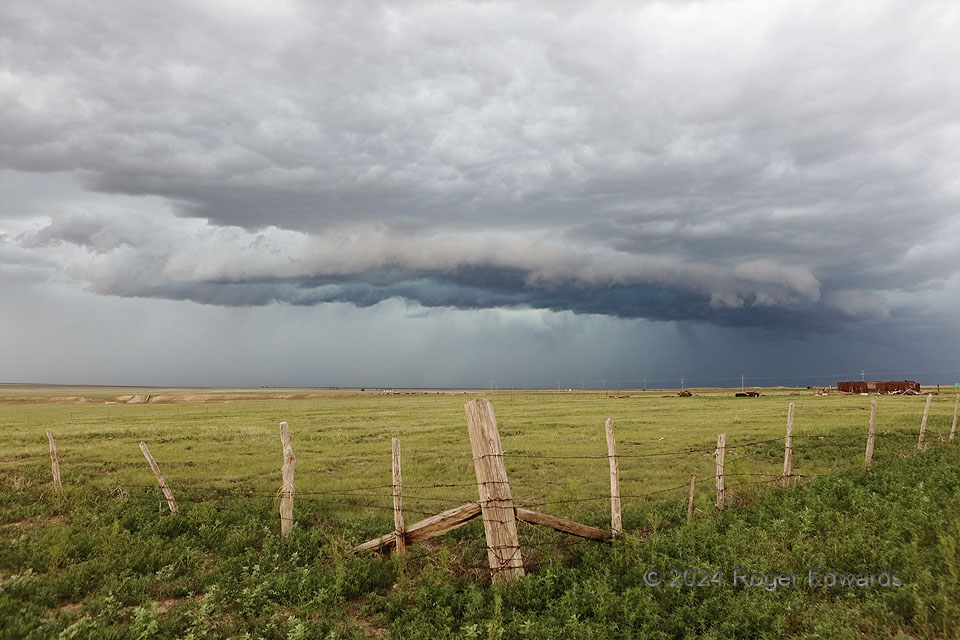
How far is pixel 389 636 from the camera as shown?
8430 millimetres

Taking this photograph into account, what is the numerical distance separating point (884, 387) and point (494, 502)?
353ft

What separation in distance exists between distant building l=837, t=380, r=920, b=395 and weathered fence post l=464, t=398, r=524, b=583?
10387cm

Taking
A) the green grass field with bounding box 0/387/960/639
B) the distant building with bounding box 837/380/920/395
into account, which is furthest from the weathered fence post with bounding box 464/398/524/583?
the distant building with bounding box 837/380/920/395

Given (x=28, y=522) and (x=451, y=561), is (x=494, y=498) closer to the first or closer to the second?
(x=451, y=561)

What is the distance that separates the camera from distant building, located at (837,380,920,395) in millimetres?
91125

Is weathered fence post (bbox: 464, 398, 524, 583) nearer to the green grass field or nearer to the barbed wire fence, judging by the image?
the barbed wire fence

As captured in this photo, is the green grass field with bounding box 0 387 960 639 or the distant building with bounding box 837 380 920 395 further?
the distant building with bounding box 837 380 920 395

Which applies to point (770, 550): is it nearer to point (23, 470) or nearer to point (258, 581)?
point (258, 581)

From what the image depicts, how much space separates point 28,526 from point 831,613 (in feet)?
53.6

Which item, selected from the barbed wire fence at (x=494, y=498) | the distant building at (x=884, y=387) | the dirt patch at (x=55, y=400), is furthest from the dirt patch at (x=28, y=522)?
the distant building at (x=884, y=387)

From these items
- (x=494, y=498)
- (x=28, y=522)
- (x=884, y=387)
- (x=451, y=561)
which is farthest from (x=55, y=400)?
(x=884, y=387)

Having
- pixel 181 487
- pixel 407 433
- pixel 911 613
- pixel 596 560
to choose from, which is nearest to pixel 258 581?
pixel 596 560

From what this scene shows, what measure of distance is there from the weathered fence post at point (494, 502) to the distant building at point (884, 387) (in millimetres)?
103870

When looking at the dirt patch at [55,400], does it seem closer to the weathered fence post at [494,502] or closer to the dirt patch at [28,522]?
the dirt patch at [28,522]
